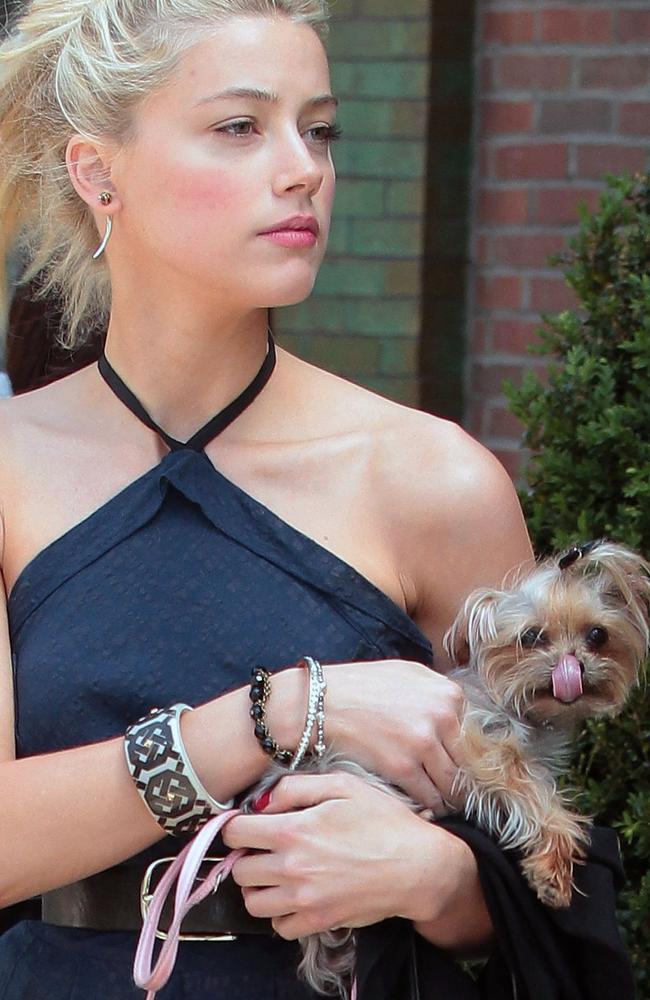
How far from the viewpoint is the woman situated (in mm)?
2041

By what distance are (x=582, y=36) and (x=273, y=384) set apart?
2695 mm

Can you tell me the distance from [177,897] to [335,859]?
0.21 m

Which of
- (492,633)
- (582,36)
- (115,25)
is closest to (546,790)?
(492,633)

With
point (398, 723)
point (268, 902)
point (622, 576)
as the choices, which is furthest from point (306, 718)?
point (622, 576)

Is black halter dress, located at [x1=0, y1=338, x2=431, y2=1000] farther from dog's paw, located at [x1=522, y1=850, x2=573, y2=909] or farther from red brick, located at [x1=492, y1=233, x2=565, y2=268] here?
red brick, located at [x1=492, y1=233, x2=565, y2=268]

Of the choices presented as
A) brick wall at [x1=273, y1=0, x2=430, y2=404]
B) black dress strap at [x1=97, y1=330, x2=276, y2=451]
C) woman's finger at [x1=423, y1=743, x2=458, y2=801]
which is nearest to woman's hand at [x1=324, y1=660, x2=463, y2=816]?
woman's finger at [x1=423, y1=743, x2=458, y2=801]

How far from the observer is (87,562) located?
88.7 inches

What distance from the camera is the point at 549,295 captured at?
4828 millimetres

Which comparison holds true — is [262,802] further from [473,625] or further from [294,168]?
[294,168]

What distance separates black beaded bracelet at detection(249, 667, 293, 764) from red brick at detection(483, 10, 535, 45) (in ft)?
10.5

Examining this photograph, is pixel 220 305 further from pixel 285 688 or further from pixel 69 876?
pixel 69 876

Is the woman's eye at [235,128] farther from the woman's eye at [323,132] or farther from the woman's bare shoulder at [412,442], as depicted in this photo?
the woman's bare shoulder at [412,442]

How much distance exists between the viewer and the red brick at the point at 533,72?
4730mm

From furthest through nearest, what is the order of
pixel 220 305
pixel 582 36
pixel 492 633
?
1. pixel 582 36
2. pixel 220 305
3. pixel 492 633
